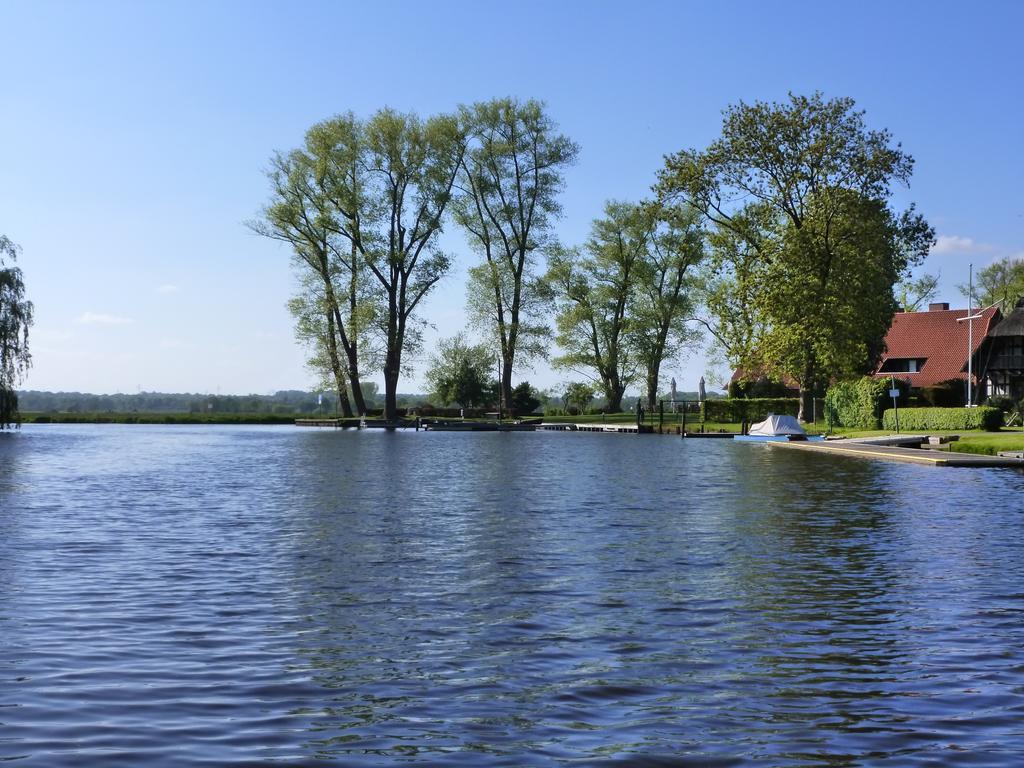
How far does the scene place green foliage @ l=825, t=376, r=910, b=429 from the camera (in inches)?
2338

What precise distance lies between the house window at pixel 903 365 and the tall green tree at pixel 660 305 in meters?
17.3

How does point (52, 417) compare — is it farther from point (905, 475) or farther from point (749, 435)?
point (905, 475)

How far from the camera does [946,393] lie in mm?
75688

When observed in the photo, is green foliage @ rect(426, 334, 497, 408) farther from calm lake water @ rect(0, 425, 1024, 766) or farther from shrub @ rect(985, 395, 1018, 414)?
calm lake water @ rect(0, 425, 1024, 766)

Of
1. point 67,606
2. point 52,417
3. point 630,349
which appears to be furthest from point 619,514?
point 52,417

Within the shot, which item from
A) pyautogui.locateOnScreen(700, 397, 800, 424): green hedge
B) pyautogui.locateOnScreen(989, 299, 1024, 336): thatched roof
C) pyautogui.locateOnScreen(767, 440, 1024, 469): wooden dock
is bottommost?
pyautogui.locateOnScreen(767, 440, 1024, 469): wooden dock

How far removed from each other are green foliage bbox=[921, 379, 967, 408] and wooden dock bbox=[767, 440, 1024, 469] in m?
26.7

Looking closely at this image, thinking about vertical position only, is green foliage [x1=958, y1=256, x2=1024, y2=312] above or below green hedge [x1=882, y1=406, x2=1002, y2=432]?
above

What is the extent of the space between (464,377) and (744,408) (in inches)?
994

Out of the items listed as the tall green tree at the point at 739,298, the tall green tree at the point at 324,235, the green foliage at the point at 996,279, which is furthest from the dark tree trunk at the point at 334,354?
the green foliage at the point at 996,279

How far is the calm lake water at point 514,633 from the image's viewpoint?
7289 mm

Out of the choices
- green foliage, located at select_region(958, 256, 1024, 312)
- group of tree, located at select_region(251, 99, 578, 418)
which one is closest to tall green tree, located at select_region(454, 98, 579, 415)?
group of tree, located at select_region(251, 99, 578, 418)

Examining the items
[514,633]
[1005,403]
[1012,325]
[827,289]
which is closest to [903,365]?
[1012,325]

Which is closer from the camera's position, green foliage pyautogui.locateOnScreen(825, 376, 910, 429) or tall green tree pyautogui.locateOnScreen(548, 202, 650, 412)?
green foliage pyautogui.locateOnScreen(825, 376, 910, 429)
